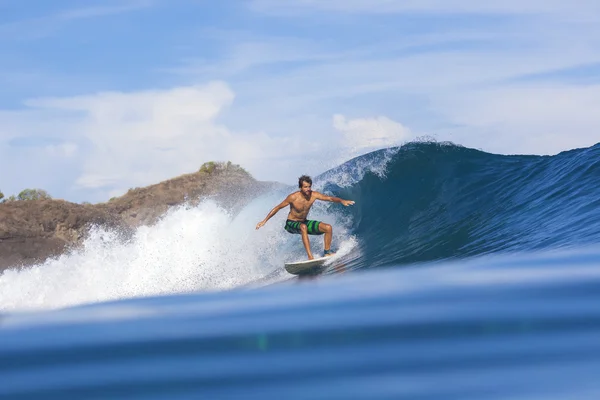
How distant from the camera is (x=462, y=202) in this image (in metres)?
14.9

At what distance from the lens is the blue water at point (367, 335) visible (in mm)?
3980

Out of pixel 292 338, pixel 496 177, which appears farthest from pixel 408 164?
pixel 292 338

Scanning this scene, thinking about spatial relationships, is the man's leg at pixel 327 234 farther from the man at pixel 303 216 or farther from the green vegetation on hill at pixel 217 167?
the green vegetation on hill at pixel 217 167

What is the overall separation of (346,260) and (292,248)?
2194mm

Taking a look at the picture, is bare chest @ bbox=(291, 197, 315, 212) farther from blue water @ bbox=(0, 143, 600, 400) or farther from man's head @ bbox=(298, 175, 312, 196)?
blue water @ bbox=(0, 143, 600, 400)

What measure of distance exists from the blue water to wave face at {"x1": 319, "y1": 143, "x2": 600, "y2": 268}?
11 centimetres

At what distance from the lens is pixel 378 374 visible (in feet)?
13.5

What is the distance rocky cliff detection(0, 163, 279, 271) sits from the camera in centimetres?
2552

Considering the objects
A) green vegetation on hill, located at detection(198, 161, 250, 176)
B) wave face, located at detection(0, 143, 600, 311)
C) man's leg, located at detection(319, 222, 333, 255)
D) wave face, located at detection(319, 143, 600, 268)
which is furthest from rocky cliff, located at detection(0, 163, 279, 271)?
man's leg, located at detection(319, 222, 333, 255)

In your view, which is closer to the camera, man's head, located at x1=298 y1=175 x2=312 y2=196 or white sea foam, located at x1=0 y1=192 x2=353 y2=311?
man's head, located at x1=298 y1=175 x2=312 y2=196

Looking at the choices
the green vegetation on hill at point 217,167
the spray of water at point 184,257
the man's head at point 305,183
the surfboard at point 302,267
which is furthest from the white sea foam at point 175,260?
the green vegetation on hill at point 217,167

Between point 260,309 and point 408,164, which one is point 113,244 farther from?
point 260,309

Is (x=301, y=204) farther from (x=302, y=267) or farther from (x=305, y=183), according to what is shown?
(x=302, y=267)

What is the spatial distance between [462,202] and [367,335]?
1015 cm
